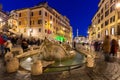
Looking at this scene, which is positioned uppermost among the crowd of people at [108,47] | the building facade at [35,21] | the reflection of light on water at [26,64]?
the building facade at [35,21]

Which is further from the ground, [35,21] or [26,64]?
[35,21]

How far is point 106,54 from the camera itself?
11.5 metres

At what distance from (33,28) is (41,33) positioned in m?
4.05

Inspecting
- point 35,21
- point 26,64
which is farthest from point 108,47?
point 35,21

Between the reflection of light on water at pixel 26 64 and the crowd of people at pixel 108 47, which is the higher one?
the crowd of people at pixel 108 47

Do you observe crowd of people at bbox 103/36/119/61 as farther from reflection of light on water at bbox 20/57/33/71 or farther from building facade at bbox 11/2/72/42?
building facade at bbox 11/2/72/42

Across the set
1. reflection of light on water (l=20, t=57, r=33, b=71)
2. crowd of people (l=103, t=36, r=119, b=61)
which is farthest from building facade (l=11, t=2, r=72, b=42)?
crowd of people (l=103, t=36, r=119, b=61)

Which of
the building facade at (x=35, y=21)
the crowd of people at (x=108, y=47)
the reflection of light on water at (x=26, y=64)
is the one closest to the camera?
the reflection of light on water at (x=26, y=64)

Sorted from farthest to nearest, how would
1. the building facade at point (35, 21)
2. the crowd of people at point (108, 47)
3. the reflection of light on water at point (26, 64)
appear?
the building facade at point (35, 21)
the crowd of people at point (108, 47)
the reflection of light on water at point (26, 64)

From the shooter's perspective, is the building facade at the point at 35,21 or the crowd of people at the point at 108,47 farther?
the building facade at the point at 35,21

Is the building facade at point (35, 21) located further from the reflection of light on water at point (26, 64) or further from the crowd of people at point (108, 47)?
the crowd of people at point (108, 47)

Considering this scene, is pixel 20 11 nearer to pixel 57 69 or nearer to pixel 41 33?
pixel 41 33

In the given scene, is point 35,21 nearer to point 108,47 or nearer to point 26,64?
point 26,64

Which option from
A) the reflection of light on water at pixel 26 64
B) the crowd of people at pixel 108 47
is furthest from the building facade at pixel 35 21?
the crowd of people at pixel 108 47
